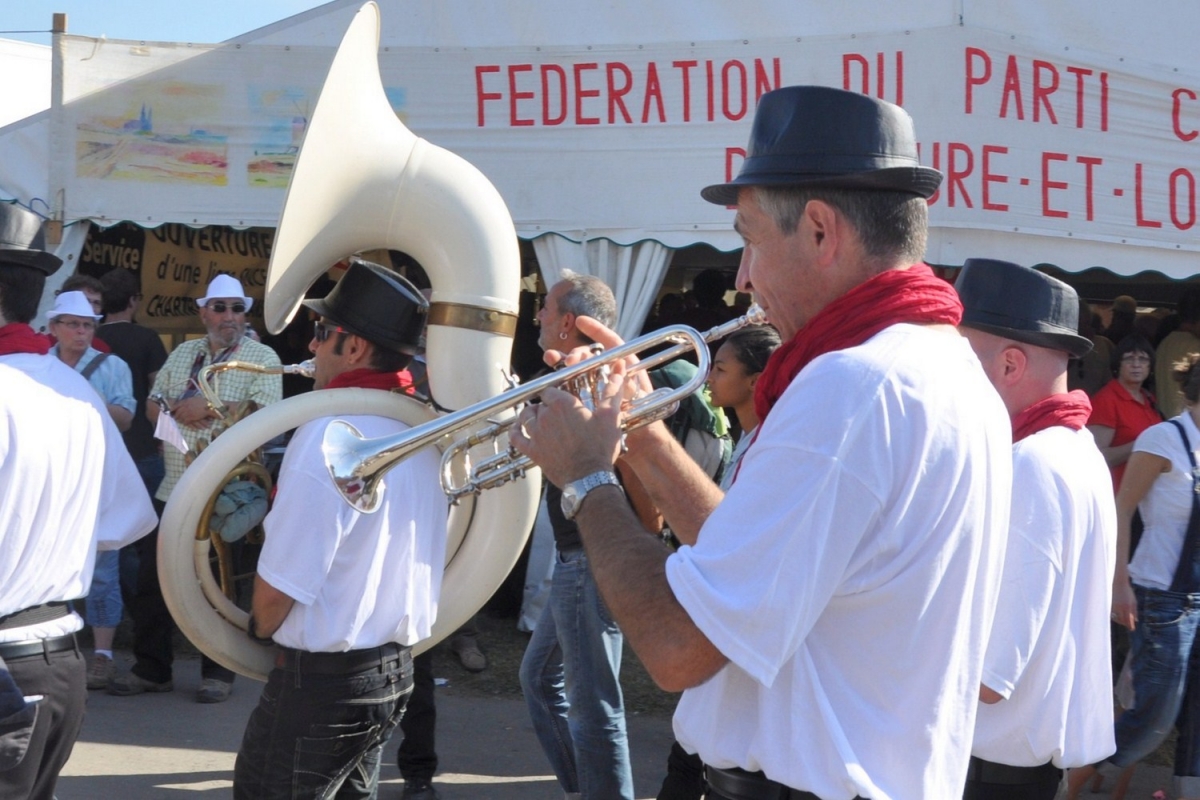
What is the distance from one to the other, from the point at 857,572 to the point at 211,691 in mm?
4953

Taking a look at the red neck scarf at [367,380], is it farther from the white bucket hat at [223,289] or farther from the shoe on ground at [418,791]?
the white bucket hat at [223,289]

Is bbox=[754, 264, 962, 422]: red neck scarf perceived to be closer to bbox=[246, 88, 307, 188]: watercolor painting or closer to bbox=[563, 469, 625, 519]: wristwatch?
bbox=[563, 469, 625, 519]: wristwatch

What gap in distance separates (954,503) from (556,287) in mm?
2715

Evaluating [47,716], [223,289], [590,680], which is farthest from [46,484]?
[223,289]

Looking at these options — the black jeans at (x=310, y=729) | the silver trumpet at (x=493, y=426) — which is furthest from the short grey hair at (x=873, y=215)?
the black jeans at (x=310, y=729)

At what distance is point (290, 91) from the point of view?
22.0 feet

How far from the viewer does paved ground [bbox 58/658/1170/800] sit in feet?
16.0

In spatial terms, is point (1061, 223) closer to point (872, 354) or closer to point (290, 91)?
point (290, 91)

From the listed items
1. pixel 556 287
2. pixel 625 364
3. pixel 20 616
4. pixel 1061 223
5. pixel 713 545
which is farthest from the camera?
pixel 1061 223

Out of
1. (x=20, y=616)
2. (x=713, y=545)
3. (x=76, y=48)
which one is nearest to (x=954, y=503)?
(x=713, y=545)

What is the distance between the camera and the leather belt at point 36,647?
2.79 m

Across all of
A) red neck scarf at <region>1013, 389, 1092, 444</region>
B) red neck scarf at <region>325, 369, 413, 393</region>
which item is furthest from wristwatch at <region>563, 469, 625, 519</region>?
red neck scarf at <region>325, 369, 413, 393</region>

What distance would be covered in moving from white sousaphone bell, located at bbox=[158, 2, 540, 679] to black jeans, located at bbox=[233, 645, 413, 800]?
0.78 ft

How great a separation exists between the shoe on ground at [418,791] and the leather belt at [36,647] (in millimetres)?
2023
